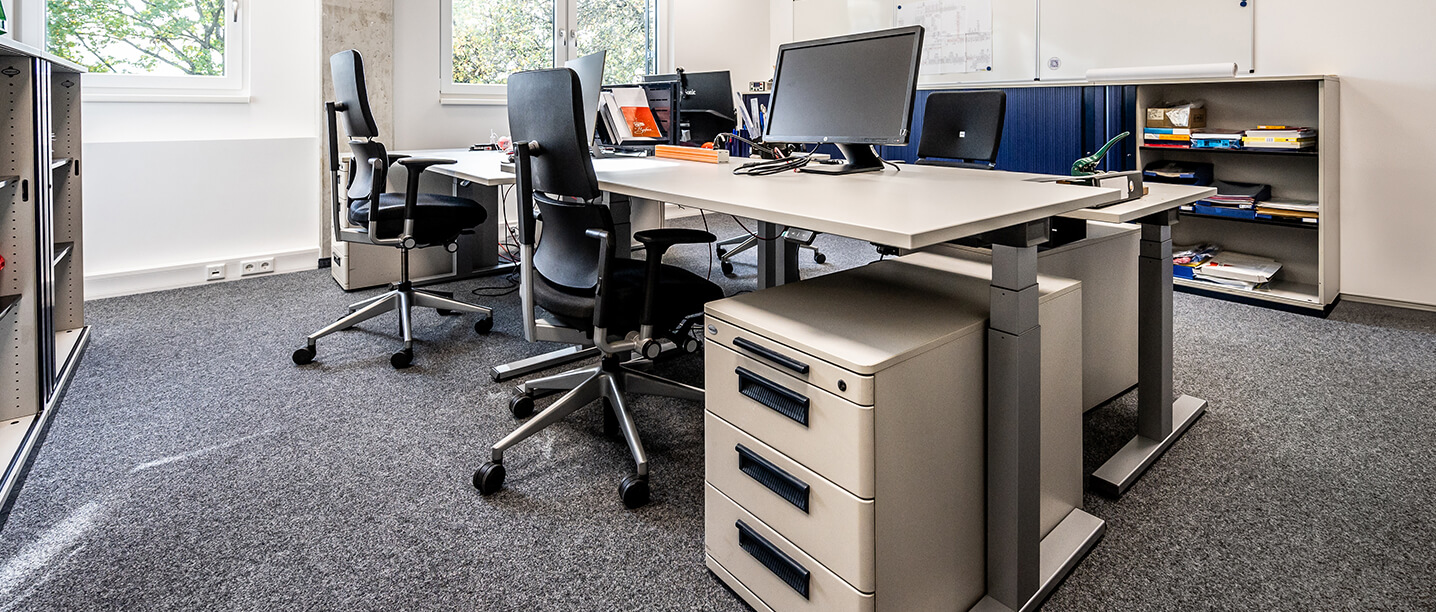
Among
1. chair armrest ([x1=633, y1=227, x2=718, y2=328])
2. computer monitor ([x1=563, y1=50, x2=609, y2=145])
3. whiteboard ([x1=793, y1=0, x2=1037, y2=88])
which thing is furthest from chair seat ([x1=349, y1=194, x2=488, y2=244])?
whiteboard ([x1=793, y1=0, x2=1037, y2=88])

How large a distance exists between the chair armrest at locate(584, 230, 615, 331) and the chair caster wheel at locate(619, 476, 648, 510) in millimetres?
375

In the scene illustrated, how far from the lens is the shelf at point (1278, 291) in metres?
3.33

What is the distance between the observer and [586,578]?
58.7 inches

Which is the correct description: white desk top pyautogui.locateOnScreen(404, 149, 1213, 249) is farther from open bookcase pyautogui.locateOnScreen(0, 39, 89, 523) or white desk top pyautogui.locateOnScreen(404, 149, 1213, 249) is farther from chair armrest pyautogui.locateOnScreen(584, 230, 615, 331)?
open bookcase pyautogui.locateOnScreen(0, 39, 89, 523)

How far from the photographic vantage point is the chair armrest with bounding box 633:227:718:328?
5.43ft

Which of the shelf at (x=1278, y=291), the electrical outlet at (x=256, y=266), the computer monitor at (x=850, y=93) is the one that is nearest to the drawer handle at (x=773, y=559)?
the computer monitor at (x=850, y=93)

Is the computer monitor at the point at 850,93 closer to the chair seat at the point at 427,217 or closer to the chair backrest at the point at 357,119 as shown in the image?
the chair seat at the point at 427,217

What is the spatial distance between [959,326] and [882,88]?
977 mm

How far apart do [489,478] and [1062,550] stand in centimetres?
130

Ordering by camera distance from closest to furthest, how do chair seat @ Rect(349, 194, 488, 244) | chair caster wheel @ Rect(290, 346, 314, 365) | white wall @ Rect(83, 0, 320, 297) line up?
chair caster wheel @ Rect(290, 346, 314, 365) < chair seat @ Rect(349, 194, 488, 244) < white wall @ Rect(83, 0, 320, 297)

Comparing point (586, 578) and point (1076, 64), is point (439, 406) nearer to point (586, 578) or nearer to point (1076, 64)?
point (586, 578)

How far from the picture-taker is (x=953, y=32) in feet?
16.6

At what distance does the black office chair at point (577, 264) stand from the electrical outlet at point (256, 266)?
9.43ft

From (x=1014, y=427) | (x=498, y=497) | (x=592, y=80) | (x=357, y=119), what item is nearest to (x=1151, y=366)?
(x=1014, y=427)
